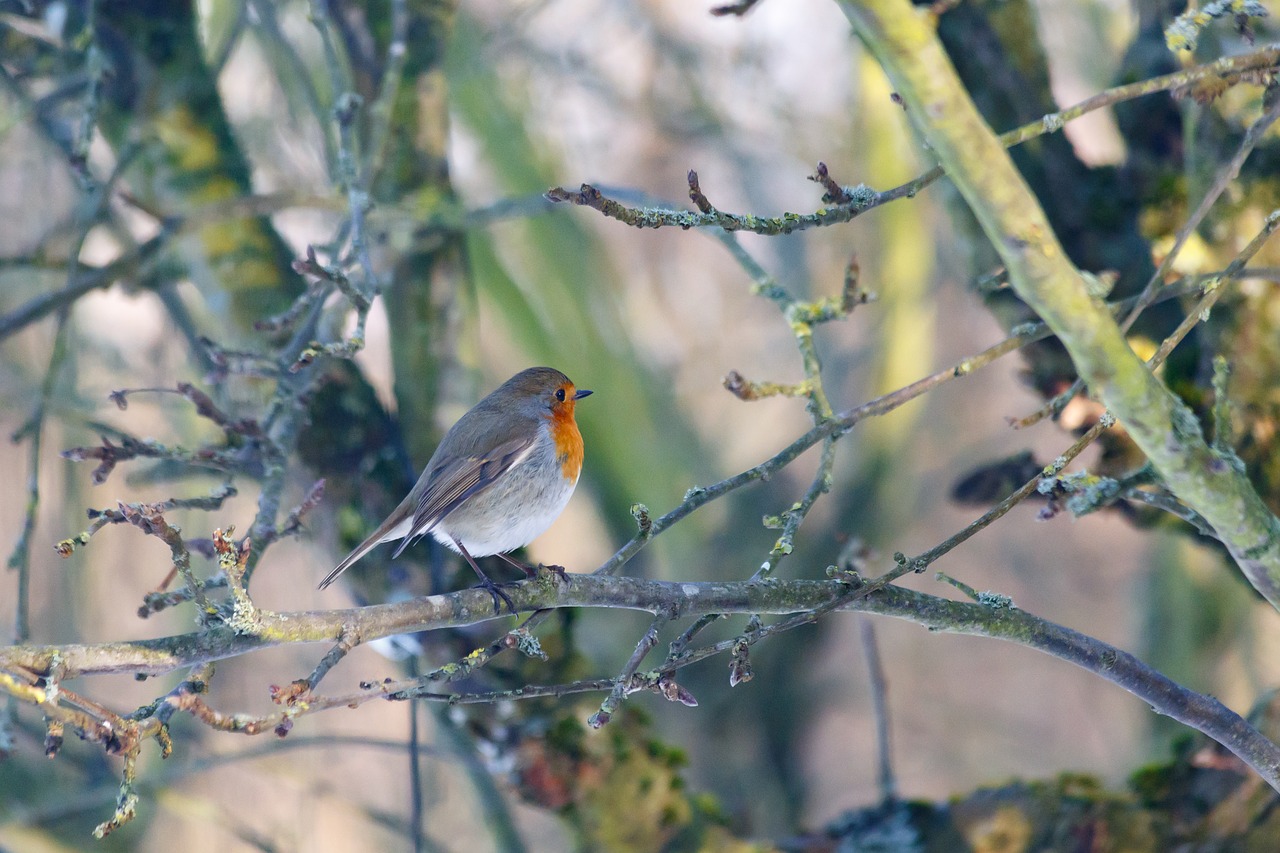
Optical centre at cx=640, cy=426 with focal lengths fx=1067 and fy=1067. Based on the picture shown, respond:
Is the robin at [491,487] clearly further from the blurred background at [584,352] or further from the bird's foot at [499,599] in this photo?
the bird's foot at [499,599]

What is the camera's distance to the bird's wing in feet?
11.2

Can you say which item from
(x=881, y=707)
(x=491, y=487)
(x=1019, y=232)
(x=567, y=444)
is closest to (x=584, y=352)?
(x=567, y=444)

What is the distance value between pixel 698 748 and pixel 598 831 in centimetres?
248

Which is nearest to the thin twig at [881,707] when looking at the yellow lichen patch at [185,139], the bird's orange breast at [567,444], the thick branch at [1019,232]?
the bird's orange breast at [567,444]

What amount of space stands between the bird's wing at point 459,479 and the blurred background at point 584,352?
0.52 m

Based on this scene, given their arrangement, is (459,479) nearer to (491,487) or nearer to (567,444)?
(491,487)

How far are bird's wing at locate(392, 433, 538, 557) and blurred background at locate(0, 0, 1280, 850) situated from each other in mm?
517

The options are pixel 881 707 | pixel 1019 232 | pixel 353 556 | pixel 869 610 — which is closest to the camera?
pixel 1019 232

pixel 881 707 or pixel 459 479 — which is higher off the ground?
pixel 459 479

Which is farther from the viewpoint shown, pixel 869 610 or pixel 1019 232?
pixel 869 610

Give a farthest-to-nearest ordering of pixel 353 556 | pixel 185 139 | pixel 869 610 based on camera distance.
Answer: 1. pixel 185 139
2. pixel 353 556
3. pixel 869 610

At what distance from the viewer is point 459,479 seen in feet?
11.6

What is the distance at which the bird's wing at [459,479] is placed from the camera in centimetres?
341

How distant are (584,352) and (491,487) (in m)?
3.08
